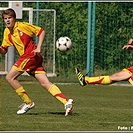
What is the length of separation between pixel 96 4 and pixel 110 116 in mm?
11115

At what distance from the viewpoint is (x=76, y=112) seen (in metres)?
12.1

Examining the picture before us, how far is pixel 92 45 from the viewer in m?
21.5

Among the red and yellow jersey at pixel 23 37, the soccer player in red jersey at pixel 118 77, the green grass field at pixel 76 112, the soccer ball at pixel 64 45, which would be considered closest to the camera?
the green grass field at pixel 76 112

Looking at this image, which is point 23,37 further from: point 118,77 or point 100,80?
point 118,77

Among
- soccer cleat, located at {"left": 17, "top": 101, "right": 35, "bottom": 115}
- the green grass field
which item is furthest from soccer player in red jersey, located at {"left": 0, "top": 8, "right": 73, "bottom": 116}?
the green grass field

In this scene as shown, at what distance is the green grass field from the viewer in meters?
9.88

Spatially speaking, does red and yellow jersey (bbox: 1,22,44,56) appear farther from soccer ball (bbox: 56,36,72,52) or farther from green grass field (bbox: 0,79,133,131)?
green grass field (bbox: 0,79,133,131)

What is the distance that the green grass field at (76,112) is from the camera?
988 cm

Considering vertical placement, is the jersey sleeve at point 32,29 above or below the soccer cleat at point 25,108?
above

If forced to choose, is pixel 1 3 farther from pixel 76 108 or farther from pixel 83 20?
pixel 76 108

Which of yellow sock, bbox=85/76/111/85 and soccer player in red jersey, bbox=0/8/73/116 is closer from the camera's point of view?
yellow sock, bbox=85/76/111/85

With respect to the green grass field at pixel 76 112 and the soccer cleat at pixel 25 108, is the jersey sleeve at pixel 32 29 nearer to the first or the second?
the soccer cleat at pixel 25 108

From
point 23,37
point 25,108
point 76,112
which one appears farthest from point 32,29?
point 76,112

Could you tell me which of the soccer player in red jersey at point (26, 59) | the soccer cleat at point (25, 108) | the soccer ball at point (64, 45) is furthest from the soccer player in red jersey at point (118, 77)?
the soccer cleat at point (25, 108)
